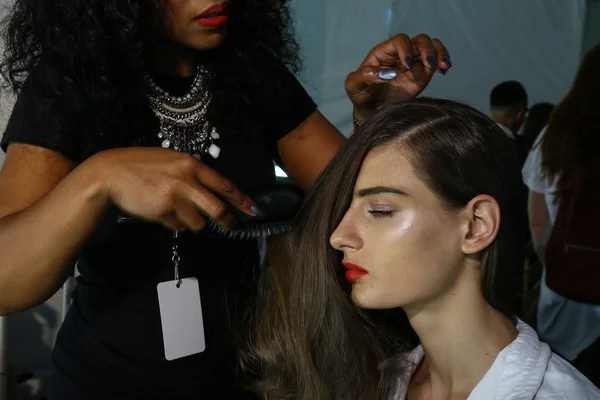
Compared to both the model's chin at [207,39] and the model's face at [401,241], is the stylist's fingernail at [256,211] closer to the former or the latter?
the model's face at [401,241]

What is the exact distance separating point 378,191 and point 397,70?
0.83ft

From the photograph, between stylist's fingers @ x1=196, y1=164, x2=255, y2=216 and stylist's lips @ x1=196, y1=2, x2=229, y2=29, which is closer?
stylist's fingers @ x1=196, y1=164, x2=255, y2=216

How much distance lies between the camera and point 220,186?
0.71 metres

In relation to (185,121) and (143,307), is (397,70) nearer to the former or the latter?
(185,121)

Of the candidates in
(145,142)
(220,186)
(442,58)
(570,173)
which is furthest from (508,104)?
(220,186)

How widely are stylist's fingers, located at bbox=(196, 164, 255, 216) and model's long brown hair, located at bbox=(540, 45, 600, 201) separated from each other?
3.93 ft

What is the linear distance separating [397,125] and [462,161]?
0.38ft

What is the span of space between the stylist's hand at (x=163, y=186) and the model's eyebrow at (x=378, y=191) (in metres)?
0.26

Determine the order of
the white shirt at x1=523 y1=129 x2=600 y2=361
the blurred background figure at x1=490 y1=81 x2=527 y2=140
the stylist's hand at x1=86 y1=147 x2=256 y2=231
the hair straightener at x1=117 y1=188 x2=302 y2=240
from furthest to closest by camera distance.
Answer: the blurred background figure at x1=490 y1=81 x2=527 y2=140
the white shirt at x1=523 y1=129 x2=600 y2=361
the hair straightener at x1=117 y1=188 x2=302 y2=240
the stylist's hand at x1=86 y1=147 x2=256 y2=231

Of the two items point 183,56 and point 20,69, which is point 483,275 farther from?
point 20,69

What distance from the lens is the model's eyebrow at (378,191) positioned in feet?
2.92

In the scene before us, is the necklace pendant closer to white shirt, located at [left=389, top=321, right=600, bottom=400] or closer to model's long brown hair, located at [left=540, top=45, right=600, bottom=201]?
white shirt, located at [left=389, top=321, right=600, bottom=400]

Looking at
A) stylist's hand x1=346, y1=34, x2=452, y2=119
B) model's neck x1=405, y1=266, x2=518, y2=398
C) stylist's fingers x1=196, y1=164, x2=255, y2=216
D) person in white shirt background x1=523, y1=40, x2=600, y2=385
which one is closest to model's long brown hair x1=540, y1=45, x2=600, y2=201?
person in white shirt background x1=523, y1=40, x2=600, y2=385

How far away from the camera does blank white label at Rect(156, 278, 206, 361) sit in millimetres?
935
